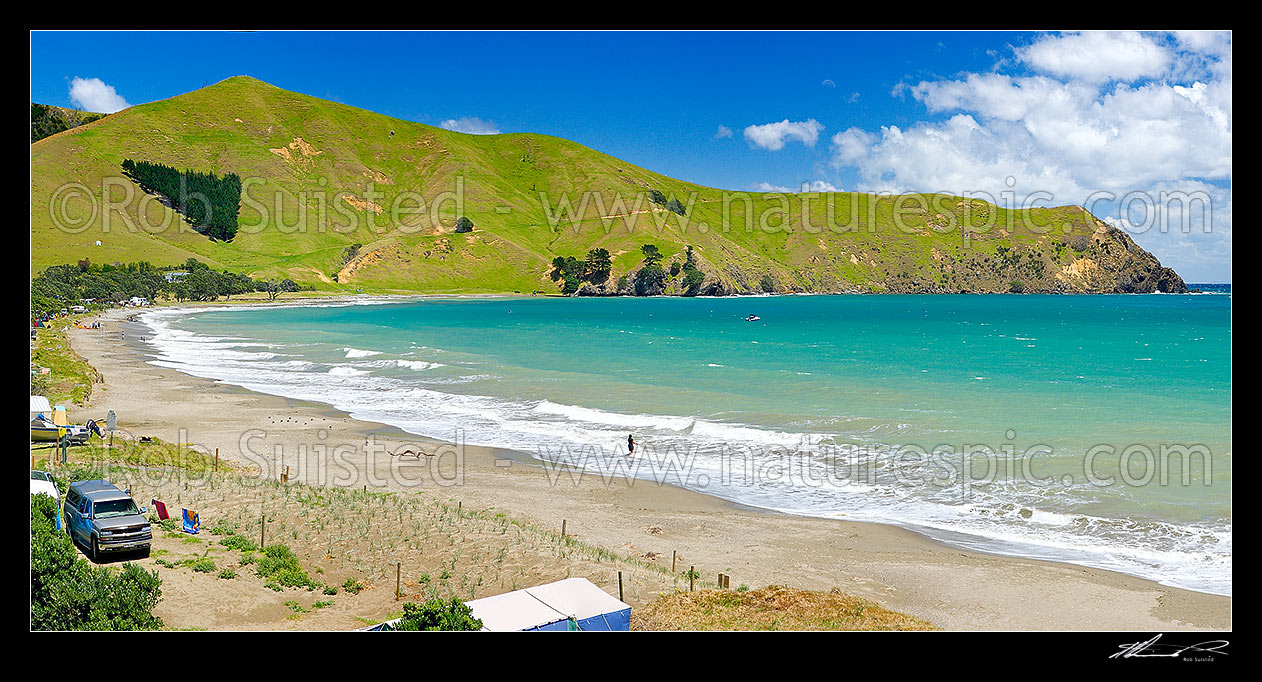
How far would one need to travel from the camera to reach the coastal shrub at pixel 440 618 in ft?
34.5

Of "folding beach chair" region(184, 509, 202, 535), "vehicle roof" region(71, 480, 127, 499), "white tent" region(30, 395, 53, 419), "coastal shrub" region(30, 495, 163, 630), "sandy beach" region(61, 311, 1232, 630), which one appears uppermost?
"white tent" region(30, 395, 53, 419)

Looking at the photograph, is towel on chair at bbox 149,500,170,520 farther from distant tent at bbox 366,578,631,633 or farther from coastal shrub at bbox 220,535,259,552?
distant tent at bbox 366,578,631,633

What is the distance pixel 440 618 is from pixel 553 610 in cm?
264

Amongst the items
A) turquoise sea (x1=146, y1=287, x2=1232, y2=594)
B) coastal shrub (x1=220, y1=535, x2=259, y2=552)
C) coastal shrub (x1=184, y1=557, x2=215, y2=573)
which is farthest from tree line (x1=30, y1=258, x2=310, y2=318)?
coastal shrub (x1=184, y1=557, x2=215, y2=573)

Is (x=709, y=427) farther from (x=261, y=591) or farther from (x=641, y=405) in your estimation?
(x=261, y=591)

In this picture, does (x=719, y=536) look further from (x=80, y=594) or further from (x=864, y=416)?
(x=864, y=416)

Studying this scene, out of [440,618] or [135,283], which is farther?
[135,283]

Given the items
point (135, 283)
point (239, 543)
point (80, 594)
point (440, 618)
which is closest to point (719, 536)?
point (239, 543)

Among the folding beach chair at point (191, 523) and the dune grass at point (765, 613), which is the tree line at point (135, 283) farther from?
the dune grass at point (765, 613)

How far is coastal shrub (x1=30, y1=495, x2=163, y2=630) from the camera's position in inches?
448
